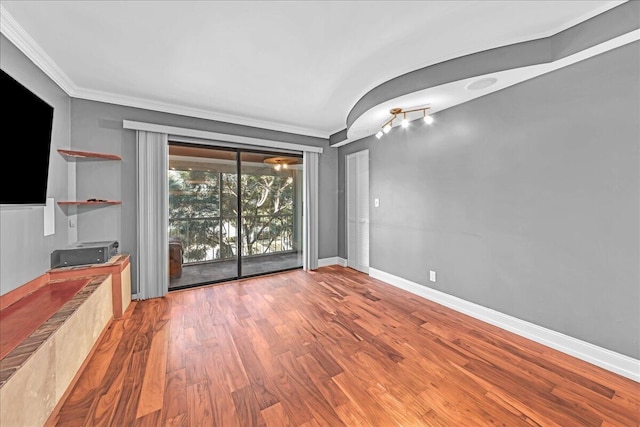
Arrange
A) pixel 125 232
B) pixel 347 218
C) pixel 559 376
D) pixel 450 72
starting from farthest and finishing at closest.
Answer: pixel 347 218 < pixel 125 232 < pixel 450 72 < pixel 559 376

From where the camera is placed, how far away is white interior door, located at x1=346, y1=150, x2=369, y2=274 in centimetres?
440

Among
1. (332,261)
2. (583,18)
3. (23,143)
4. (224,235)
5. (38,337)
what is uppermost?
(583,18)

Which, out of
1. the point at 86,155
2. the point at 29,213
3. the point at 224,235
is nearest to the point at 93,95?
the point at 86,155

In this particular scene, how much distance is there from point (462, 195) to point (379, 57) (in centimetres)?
178

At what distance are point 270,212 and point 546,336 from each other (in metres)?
4.31

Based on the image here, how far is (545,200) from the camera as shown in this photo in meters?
2.20

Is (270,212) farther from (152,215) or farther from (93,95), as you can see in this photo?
(93,95)

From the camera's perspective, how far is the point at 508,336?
2.36m

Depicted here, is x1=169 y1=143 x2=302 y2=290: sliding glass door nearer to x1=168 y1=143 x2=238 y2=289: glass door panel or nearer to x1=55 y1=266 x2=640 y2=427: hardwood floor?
x1=168 y1=143 x2=238 y2=289: glass door panel

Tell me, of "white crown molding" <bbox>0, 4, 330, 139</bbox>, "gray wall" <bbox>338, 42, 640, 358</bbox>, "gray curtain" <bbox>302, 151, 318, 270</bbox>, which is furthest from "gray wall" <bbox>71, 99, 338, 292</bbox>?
"gray wall" <bbox>338, 42, 640, 358</bbox>

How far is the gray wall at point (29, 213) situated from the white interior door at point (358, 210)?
400 cm

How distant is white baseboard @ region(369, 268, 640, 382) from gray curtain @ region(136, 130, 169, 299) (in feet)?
11.7

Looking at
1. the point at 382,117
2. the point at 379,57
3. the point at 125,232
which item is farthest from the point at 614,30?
the point at 125,232

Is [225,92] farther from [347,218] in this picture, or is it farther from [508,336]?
[508,336]
